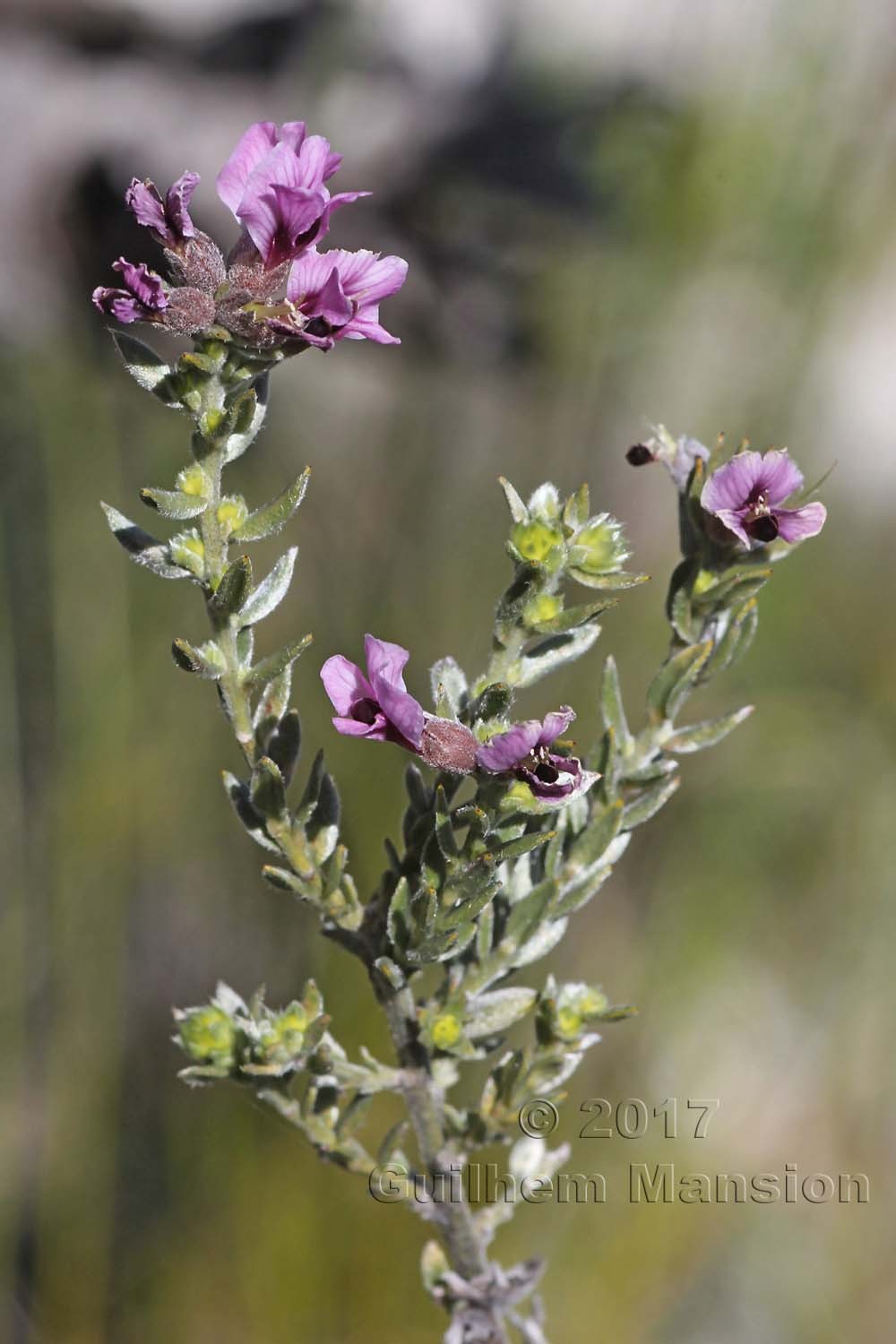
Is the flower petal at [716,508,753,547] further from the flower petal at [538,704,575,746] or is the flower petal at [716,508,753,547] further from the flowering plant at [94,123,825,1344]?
the flower petal at [538,704,575,746]

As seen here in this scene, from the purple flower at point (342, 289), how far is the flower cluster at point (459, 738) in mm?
181

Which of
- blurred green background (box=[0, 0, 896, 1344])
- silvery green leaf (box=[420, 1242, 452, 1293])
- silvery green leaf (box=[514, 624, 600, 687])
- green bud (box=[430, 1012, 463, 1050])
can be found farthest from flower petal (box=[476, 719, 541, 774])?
blurred green background (box=[0, 0, 896, 1344])

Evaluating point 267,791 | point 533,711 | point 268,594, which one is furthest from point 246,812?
point 533,711

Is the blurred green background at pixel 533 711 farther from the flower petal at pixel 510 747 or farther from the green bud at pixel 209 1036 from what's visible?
the flower petal at pixel 510 747

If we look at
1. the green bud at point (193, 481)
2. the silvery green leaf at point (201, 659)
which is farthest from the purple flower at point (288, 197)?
the silvery green leaf at point (201, 659)

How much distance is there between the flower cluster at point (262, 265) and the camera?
2.07ft

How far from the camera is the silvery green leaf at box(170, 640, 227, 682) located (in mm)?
647

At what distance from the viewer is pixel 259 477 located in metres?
2.37

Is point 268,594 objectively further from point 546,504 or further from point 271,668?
point 546,504

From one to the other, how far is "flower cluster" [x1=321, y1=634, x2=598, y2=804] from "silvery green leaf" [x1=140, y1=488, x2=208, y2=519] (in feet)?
0.43

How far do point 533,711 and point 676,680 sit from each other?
1181 millimetres

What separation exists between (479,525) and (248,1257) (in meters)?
1.33

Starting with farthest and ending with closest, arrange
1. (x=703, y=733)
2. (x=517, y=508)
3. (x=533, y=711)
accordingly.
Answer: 1. (x=533, y=711)
2. (x=703, y=733)
3. (x=517, y=508)

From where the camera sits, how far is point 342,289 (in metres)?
0.67
